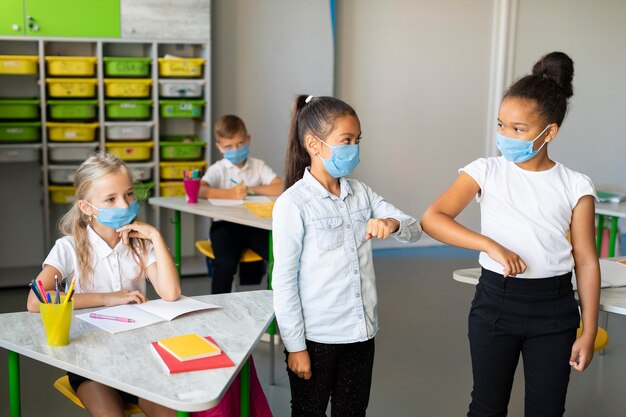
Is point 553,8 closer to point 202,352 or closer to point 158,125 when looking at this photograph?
point 158,125

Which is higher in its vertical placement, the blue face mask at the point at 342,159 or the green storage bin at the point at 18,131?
the blue face mask at the point at 342,159

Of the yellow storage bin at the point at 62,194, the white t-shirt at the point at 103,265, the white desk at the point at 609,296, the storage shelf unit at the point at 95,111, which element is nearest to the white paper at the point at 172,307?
the white t-shirt at the point at 103,265

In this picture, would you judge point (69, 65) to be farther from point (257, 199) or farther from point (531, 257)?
point (531, 257)

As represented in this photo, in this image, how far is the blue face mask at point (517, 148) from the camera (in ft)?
6.66

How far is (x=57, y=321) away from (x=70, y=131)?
3.15 metres

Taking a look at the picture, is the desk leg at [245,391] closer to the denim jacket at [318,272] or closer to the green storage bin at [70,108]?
the denim jacket at [318,272]

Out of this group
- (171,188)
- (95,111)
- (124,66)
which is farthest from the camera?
(171,188)

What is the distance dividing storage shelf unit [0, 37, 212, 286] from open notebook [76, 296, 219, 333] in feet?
8.56

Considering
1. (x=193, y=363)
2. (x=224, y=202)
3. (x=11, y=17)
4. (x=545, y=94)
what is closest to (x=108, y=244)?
(x=193, y=363)

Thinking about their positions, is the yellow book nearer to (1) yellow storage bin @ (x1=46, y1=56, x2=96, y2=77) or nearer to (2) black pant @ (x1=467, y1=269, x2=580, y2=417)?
(2) black pant @ (x1=467, y1=269, x2=580, y2=417)

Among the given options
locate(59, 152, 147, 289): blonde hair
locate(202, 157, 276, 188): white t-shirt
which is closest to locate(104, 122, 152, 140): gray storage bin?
locate(202, 157, 276, 188): white t-shirt

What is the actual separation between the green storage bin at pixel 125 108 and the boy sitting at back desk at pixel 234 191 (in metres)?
1.03

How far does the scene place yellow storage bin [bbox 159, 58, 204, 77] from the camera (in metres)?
4.82

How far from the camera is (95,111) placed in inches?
191
